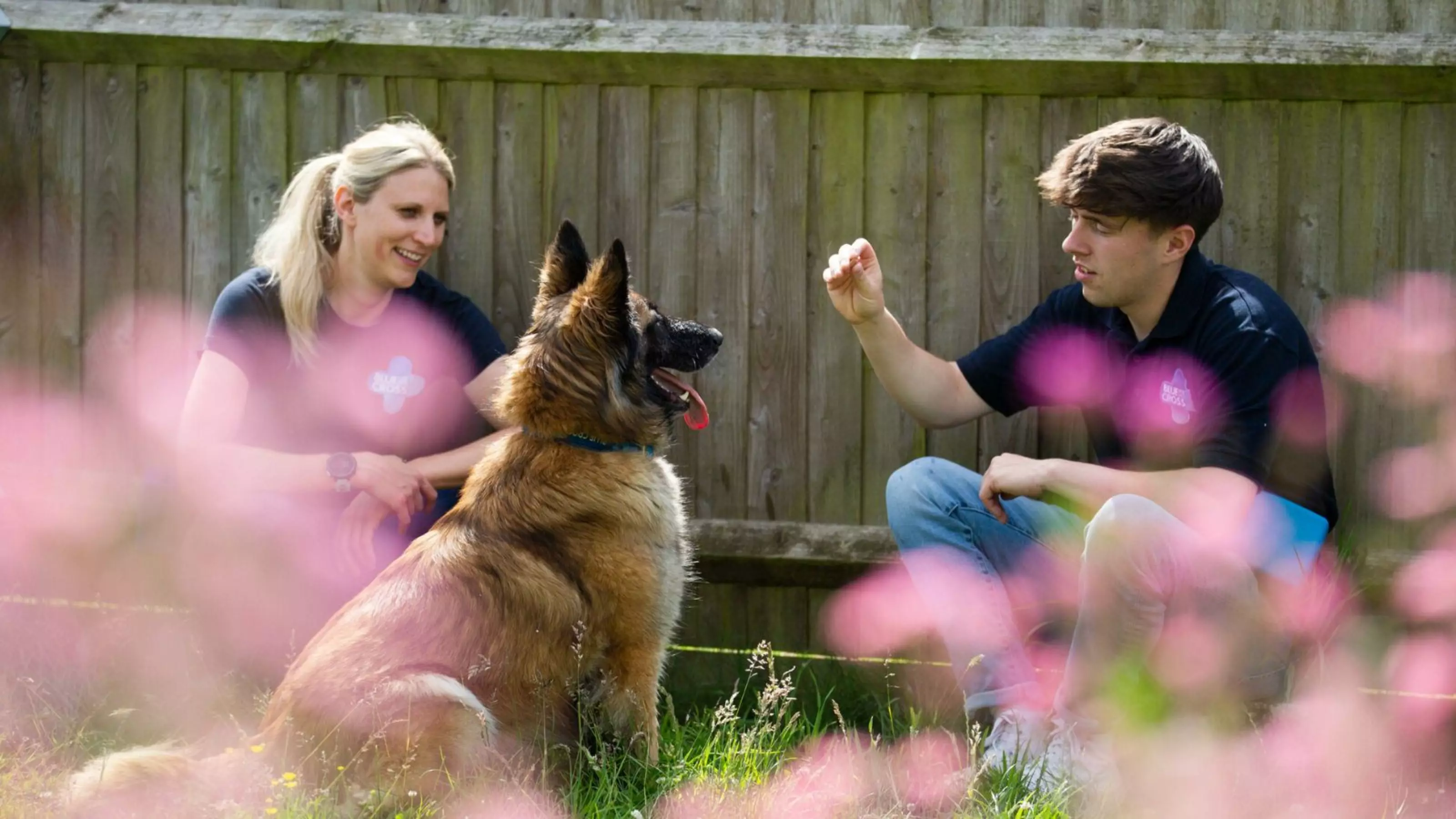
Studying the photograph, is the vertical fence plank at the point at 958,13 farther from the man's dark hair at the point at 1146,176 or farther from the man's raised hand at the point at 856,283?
the man's raised hand at the point at 856,283

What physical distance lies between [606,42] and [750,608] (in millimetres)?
2162

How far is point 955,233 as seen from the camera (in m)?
4.68

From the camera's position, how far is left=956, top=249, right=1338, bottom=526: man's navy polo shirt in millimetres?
3602

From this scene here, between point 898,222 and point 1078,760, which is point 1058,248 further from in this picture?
point 1078,760

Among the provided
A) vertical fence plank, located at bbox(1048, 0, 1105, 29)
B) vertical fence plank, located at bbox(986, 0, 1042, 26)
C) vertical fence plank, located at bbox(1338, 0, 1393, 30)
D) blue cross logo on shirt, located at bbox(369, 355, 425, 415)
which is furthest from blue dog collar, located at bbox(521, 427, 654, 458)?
vertical fence plank, located at bbox(1338, 0, 1393, 30)

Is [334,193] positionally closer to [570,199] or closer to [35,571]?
[570,199]

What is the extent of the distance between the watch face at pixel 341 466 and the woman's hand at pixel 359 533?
10cm

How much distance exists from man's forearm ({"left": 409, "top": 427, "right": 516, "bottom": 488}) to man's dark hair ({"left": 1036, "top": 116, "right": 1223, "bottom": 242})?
202cm

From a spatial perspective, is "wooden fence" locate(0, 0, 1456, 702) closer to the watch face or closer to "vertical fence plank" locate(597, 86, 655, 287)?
"vertical fence plank" locate(597, 86, 655, 287)

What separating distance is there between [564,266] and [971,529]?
1.51 meters

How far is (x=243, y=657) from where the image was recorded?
171 inches

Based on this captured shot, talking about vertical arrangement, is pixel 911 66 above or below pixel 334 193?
above

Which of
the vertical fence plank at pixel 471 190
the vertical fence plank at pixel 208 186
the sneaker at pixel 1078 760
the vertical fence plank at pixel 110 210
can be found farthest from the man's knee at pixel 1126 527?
the vertical fence plank at pixel 110 210

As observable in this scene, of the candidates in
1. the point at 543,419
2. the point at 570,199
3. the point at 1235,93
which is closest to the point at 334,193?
the point at 570,199
